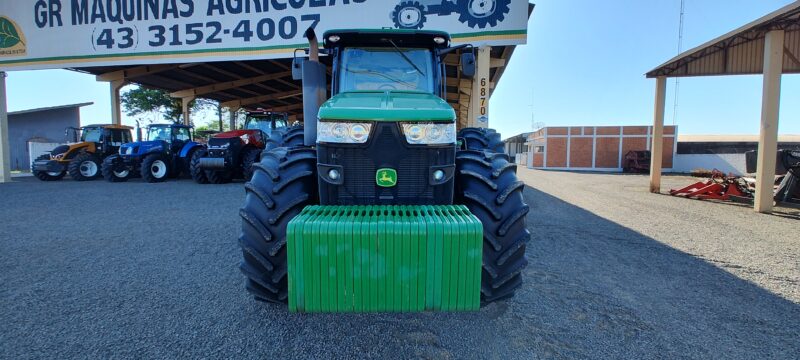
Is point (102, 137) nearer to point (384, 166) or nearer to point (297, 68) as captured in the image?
point (297, 68)

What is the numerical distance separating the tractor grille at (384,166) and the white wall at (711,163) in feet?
86.5

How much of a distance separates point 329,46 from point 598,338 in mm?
3434

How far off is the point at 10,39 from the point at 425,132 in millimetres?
17803

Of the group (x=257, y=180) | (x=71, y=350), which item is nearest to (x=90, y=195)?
(x=71, y=350)

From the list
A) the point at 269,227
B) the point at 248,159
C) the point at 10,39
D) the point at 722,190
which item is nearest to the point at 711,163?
the point at 722,190

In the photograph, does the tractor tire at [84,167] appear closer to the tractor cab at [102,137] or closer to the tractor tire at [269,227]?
the tractor cab at [102,137]

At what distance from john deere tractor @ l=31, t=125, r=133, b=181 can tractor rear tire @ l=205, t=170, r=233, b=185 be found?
602cm

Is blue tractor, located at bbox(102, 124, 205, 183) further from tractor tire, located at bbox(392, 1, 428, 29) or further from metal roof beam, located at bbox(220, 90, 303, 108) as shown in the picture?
metal roof beam, located at bbox(220, 90, 303, 108)

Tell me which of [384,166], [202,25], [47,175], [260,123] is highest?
[202,25]

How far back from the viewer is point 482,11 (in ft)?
32.7

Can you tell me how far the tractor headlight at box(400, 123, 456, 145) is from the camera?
2562mm

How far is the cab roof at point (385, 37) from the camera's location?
352 centimetres

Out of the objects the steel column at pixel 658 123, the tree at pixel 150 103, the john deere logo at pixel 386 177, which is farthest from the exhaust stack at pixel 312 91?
the tree at pixel 150 103

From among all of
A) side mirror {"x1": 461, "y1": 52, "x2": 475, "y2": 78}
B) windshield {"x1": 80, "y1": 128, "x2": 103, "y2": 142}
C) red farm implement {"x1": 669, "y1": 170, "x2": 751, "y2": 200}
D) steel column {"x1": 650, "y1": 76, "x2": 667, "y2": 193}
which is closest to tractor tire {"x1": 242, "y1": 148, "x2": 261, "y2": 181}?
windshield {"x1": 80, "y1": 128, "x2": 103, "y2": 142}
